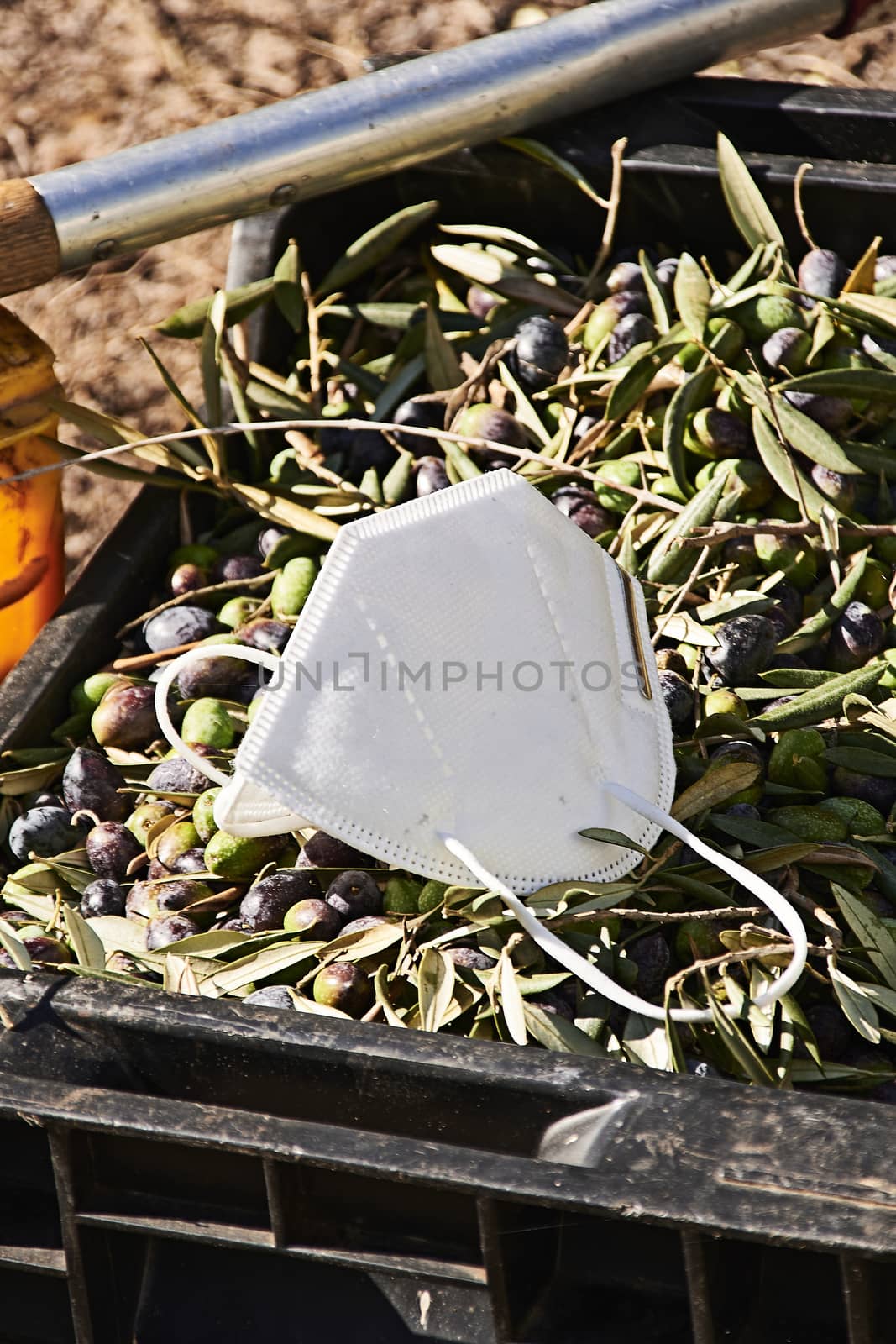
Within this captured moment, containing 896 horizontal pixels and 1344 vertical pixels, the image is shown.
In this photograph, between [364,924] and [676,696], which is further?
[676,696]

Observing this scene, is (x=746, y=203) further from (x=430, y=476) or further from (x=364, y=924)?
(x=364, y=924)

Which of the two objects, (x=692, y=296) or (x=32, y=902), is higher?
(x=692, y=296)

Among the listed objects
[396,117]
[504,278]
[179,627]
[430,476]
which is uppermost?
[396,117]

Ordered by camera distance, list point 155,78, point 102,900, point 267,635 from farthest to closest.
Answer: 1. point 155,78
2. point 267,635
3. point 102,900

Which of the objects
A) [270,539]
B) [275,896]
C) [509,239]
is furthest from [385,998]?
[509,239]

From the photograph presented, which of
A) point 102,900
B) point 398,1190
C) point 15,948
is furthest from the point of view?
point 102,900

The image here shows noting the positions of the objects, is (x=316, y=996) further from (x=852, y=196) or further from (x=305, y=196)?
(x=852, y=196)

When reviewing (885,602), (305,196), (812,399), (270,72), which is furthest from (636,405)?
(270,72)
